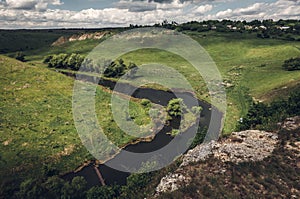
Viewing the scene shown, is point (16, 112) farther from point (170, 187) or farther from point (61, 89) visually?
point (170, 187)

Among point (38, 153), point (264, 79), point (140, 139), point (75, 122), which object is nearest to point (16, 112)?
point (75, 122)

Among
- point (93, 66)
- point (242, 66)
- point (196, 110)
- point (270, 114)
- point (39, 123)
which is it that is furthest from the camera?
point (93, 66)

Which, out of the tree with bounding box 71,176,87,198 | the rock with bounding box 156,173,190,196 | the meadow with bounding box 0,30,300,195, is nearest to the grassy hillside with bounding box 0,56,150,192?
the meadow with bounding box 0,30,300,195

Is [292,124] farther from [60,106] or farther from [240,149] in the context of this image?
[60,106]

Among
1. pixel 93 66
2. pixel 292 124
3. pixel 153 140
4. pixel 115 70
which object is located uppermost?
pixel 292 124

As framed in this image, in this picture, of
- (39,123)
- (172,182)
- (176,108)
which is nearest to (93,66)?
(176,108)

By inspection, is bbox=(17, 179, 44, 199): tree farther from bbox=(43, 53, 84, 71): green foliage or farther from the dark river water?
bbox=(43, 53, 84, 71): green foliage

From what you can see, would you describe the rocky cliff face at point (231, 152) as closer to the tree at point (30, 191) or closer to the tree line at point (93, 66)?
the tree at point (30, 191)
